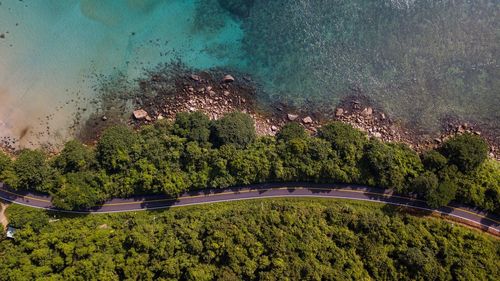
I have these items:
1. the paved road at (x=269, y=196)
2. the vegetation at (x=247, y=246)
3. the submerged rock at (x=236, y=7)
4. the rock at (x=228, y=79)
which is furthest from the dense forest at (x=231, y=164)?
the submerged rock at (x=236, y=7)

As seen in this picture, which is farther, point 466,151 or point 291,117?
point 291,117

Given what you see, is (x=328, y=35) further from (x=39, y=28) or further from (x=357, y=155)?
(x=39, y=28)

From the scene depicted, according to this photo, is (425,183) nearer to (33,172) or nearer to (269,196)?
(269,196)

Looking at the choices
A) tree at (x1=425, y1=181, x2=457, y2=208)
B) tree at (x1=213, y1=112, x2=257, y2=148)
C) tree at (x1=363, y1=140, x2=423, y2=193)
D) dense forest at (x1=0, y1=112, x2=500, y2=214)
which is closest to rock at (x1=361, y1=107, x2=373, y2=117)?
dense forest at (x1=0, y1=112, x2=500, y2=214)

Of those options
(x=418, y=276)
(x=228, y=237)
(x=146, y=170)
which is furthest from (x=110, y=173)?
(x=418, y=276)

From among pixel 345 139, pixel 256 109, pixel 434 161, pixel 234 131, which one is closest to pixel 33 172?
pixel 234 131

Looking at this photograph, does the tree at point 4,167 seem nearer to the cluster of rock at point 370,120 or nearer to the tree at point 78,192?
the tree at point 78,192
